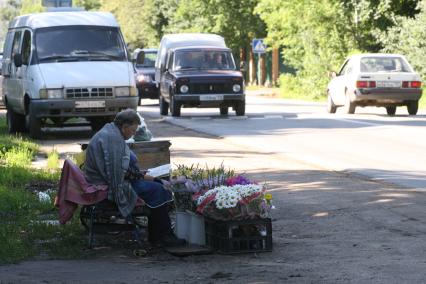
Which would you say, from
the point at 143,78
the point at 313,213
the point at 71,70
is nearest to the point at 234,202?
the point at 313,213

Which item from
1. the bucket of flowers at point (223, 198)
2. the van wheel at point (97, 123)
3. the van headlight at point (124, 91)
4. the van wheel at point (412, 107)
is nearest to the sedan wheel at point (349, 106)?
the van wheel at point (412, 107)

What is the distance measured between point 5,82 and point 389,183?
13.7m

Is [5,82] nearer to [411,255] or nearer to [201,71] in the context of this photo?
[201,71]

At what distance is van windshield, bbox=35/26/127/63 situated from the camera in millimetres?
21578

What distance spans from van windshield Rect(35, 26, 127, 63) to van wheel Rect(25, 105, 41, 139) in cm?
112

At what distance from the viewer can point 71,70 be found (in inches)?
832

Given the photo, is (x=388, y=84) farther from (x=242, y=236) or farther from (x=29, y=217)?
(x=242, y=236)

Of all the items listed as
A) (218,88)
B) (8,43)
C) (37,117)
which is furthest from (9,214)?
(218,88)

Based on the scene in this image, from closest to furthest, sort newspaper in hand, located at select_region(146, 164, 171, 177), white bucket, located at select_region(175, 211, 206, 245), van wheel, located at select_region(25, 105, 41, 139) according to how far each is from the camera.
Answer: white bucket, located at select_region(175, 211, 206, 245)
newspaper in hand, located at select_region(146, 164, 171, 177)
van wheel, located at select_region(25, 105, 41, 139)

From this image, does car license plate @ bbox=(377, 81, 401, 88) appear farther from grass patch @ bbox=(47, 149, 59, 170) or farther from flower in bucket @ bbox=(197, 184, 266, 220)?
flower in bucket @ bbox=(197, 184, 266, 220)

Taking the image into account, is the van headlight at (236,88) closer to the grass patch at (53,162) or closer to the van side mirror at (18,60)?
the van side mirror at (18,60)

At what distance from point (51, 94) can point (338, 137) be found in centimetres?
573

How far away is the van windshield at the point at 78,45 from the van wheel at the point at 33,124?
112cm

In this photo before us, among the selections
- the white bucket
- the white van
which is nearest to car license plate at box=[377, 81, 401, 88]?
the white van
